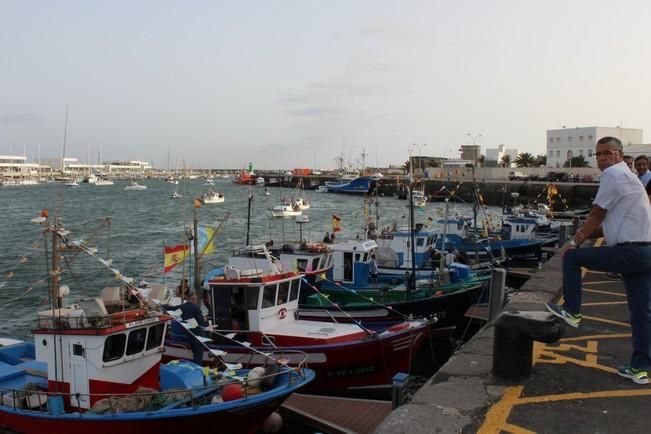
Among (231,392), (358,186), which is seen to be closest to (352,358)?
(231,392)

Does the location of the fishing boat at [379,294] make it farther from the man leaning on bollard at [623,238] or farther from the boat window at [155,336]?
the man leaning on bollard at [623,238]

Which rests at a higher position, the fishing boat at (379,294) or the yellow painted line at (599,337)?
the yellow painted line at (599,337)

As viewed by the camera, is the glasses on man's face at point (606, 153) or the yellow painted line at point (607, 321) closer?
the glasses on man's face at point (606, 153)

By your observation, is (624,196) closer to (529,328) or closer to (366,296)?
(529,328)

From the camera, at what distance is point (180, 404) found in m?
9.09

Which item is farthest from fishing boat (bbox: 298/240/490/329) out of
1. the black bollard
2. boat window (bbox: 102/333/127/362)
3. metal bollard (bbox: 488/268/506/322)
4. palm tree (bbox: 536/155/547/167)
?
palm tree (bbox: 536/155/547/167)

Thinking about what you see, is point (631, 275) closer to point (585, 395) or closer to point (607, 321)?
point (585, 395)

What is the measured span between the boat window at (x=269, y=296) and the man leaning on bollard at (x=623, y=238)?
8865mm

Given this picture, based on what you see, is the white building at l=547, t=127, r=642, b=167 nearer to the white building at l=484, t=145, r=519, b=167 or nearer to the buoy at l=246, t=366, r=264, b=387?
the white building at l=484, t=145, r=519, b=167

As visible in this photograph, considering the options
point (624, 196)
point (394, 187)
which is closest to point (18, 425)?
point (624, 196)

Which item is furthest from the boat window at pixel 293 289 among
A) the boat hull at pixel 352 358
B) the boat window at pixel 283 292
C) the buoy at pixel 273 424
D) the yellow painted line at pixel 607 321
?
the yellow painted line at pixel 607 321

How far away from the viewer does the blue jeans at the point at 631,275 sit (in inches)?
184

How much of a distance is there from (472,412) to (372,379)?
8962 mm

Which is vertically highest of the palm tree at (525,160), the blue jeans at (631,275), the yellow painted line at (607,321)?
the palm tree at (525,160)
